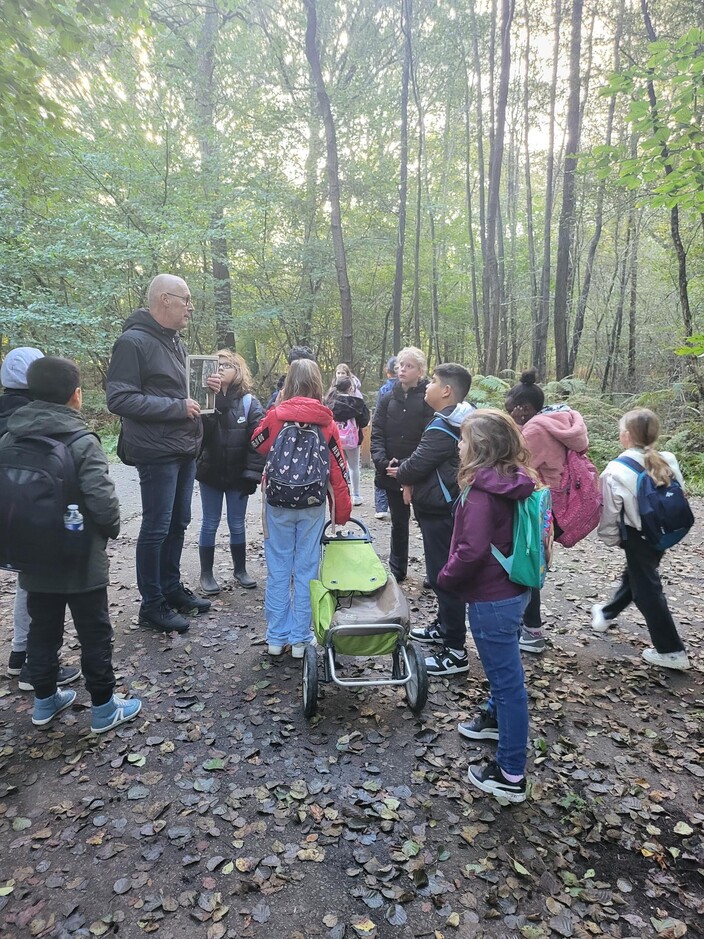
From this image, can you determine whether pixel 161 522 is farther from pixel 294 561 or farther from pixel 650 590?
pixel 650 590

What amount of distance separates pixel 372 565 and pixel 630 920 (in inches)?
79.2

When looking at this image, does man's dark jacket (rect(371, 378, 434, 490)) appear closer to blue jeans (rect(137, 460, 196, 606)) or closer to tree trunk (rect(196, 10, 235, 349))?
blue jeans (rect(137, 460, 196, 606))

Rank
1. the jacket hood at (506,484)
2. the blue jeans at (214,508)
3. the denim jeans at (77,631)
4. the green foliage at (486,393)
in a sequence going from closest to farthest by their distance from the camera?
1. the jacket hood at (506,484)
2. the denim jeans at (77,631)
3. the blue jeans at (214,508)
4. the green foliage at (486,393)

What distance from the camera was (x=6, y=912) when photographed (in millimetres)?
1922

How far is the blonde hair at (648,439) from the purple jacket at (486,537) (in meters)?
1.56

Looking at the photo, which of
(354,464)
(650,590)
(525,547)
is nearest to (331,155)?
(354,464)

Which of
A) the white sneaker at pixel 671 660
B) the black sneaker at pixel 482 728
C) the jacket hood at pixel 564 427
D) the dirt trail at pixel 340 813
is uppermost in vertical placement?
the jacket hood at pixel 564 427

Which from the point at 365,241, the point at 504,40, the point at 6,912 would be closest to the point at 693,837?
the point at 6,912

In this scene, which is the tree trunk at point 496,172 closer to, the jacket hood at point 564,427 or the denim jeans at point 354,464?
the denim jeans at point 354,464

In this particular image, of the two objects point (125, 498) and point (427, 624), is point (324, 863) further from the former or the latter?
point (125, 498)

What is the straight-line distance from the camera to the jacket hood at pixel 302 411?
3.44 m

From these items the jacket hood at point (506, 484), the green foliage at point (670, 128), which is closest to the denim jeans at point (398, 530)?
the jacket hood at point (506, 484)

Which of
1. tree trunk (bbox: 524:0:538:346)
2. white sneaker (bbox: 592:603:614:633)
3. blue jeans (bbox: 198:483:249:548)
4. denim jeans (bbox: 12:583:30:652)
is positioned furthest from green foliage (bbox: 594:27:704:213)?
tree trunk (bbox: 524:0:538:346)

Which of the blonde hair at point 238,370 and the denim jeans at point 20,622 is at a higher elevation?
the blonde hair at point 238,370
